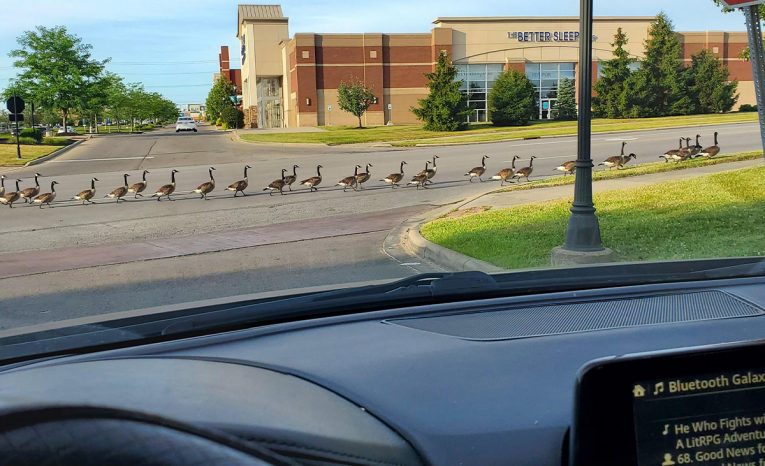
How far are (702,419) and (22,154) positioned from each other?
42634 mm

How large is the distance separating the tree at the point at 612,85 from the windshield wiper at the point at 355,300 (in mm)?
54602

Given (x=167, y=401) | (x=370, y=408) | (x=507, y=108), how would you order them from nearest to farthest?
(x=167, y=401) < (x=370, y=408) < (x=507, y=108)

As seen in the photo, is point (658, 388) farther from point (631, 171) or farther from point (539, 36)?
point (539, 36)

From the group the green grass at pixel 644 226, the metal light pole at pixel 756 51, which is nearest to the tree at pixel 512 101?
the green grass at pixel 644 226

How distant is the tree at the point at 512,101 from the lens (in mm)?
54000

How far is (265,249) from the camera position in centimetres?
1192

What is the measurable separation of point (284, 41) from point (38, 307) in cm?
6920

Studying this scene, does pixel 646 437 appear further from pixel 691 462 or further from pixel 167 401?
pixel 167 401

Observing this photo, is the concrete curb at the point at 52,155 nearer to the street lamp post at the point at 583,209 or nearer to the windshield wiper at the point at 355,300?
the street lamp post at the point at 583,209

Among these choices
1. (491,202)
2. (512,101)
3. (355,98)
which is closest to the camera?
(491,202)

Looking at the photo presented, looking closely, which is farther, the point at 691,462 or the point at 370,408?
the point at 370,408

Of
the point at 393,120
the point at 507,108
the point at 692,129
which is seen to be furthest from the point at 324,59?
the point at 692,129

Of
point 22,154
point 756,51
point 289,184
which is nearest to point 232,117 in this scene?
point 22,154

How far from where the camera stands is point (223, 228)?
1445 cm
